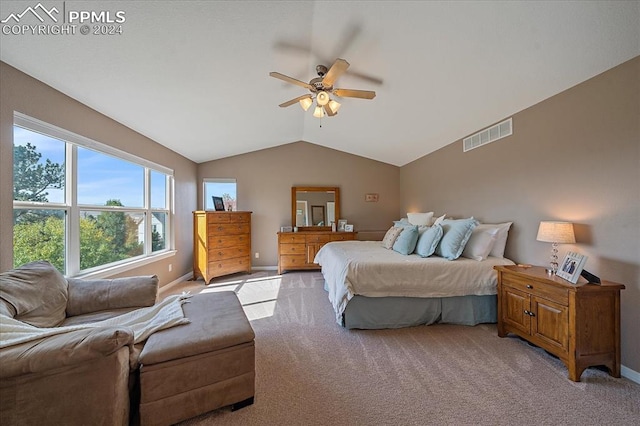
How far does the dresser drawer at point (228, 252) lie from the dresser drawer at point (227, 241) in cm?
4

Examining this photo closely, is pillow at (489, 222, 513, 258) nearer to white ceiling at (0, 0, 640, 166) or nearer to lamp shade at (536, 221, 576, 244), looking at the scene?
lamp shade at (536, 221, 576, 244)

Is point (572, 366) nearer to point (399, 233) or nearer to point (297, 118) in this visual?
point (399, 233)

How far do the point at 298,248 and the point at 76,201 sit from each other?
334cm

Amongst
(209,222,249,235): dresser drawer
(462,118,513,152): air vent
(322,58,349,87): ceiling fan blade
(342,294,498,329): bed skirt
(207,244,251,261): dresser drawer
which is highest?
(322,58,349,87): ceiling fan blade

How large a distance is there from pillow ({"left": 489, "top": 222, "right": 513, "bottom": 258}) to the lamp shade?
0.67 m

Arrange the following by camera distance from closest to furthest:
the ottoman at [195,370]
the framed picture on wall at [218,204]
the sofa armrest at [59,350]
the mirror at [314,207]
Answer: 1. the sofa armrest at [59,350]
2. the ottoman at [195,370]
3. the framed picture on wall at [218,204]
4. the mirror at [314,207]

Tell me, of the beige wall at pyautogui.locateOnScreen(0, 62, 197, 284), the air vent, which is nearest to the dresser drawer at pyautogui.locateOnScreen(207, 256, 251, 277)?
the beige wall at pyautogui.locateOnScreen(0, 62, 197, 284)

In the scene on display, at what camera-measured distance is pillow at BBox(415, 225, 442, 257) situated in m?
2.89

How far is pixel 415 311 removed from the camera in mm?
2635

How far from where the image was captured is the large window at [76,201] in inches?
77.1

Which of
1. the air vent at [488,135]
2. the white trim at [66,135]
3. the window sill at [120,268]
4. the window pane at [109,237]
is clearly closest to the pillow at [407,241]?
the air vent at [488,135]

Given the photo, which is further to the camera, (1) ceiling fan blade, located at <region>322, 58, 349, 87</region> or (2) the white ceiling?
(1) ceiling fan blade, located at <region>322, 58, 349, 87</region>

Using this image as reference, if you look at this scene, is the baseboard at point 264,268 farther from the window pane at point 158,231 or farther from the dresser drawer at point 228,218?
the window pane at point 158,231

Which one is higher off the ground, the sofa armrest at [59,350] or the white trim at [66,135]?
the white trim at [66,135]
